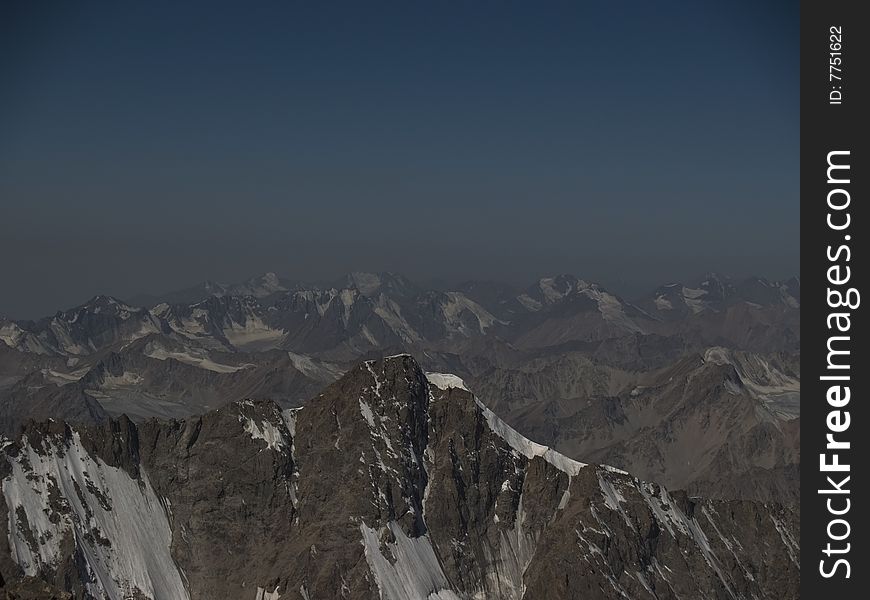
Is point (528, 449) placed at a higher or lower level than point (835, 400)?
A: lower

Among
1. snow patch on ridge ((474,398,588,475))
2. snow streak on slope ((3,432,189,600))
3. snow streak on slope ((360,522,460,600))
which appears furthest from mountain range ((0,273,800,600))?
snow patch on ridge ((474,398,588,475))

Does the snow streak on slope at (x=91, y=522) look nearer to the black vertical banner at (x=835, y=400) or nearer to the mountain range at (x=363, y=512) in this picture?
the mountain range at (x=363, y=512)

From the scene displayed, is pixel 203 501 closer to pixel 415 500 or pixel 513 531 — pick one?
pixel 415 500

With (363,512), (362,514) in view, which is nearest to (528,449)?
(363,512)

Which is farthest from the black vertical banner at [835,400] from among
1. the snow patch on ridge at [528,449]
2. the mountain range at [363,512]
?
the snow patch on ridge at [528,449]

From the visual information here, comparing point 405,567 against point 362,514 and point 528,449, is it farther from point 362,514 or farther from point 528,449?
Answer: point 528,449

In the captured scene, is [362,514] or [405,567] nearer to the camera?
[405,567]

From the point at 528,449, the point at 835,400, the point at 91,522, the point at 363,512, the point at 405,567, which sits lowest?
the point at 405,567
